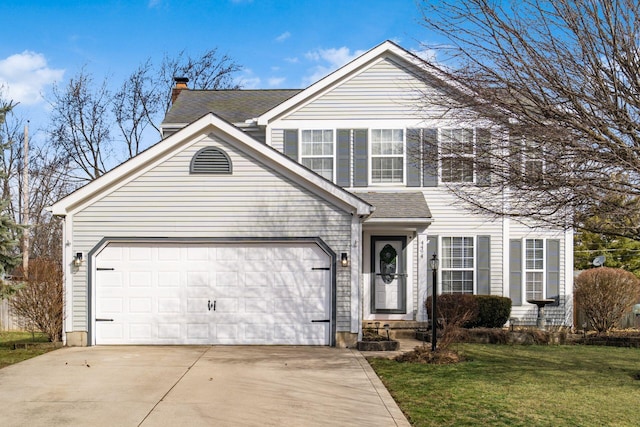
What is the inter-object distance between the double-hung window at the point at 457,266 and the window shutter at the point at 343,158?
3007 millimetres

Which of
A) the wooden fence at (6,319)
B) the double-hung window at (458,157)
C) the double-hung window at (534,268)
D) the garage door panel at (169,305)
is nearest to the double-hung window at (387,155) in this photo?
the double-hung window at (534,268)

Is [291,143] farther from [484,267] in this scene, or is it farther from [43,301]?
[43,301]

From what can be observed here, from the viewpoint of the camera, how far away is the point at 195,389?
9836 millimetres

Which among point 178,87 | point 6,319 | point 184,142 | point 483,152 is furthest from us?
A: point 178,87

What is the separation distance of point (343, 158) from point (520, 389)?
30.4ft

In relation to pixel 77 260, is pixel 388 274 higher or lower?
lower

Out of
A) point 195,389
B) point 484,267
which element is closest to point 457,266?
point 484,267

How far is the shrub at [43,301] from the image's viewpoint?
14.5m

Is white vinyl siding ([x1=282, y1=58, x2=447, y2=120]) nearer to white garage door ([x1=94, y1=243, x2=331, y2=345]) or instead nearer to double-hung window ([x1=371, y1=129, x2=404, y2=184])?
double-hung window ([x1=371, y1=129, x2=404, y2=184])

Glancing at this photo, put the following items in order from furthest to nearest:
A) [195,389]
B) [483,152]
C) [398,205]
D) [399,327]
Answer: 1. [398,205]
2. [399,327]
3. [483,152]
4. [195,389]

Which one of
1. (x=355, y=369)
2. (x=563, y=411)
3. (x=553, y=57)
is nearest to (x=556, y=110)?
(x=553, y=57)

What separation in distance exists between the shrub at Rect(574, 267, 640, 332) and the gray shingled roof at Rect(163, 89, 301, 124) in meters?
10.3

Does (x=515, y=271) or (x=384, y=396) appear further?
(x=515, y=271)

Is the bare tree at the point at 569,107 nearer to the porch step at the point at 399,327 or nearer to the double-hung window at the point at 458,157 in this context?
the double-hung window at the point at 458,157
